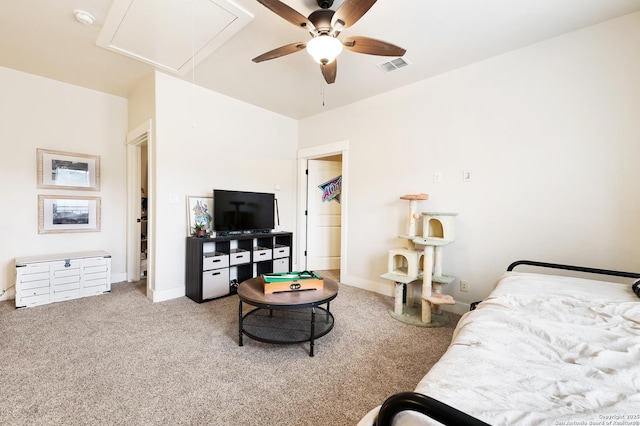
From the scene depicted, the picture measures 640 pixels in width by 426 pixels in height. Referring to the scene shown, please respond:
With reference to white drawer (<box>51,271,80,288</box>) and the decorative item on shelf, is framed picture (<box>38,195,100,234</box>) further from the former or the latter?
the decorative item on shelf

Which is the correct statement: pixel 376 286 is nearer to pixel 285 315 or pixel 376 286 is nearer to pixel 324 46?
pixel 285 315

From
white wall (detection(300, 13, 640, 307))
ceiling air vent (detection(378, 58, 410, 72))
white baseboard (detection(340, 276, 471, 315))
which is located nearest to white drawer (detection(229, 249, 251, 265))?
white baseboard (detection(340, 276, 471, 315))

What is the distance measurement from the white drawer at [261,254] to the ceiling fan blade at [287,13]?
8.92 ft

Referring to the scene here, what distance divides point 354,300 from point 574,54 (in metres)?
3.09

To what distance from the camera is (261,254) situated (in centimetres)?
372

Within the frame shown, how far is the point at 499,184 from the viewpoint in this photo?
8.54ft

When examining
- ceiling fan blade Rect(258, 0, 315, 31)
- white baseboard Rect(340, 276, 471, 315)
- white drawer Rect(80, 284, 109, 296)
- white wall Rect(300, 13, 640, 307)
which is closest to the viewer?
ceiling fan blade Rect(258, 0, 315, 31)

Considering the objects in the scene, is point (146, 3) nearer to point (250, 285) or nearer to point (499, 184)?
point (250, 285)

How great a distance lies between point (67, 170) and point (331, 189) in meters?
3.66

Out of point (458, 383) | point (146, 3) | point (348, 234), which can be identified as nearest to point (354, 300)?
point (348, 234)

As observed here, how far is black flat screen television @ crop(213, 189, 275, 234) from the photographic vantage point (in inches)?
133

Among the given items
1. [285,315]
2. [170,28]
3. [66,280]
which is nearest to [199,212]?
[66,280]

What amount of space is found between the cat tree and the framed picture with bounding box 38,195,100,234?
380 cm

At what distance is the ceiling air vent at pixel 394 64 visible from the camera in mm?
2693
